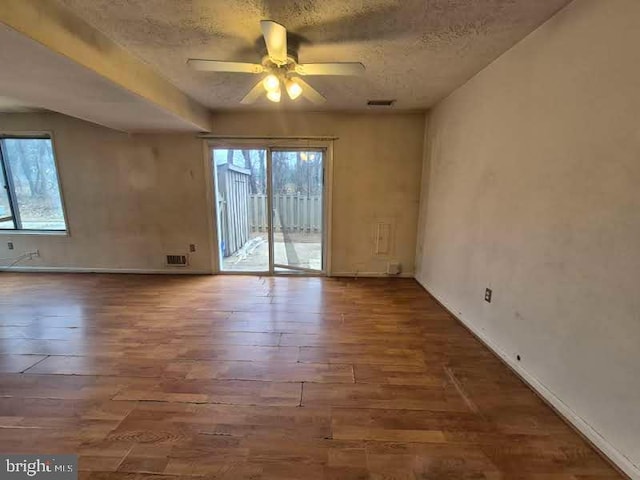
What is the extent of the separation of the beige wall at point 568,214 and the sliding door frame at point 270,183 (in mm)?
1878

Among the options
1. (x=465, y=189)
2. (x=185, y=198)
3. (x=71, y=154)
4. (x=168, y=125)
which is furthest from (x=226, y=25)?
(x=71, y=154)

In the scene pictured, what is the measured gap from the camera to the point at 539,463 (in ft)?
4.31

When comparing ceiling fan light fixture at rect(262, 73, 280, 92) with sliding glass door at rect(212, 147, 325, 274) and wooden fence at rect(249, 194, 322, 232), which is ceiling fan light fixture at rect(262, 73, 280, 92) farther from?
wooden fence at rect(249, 194, 322, 232)

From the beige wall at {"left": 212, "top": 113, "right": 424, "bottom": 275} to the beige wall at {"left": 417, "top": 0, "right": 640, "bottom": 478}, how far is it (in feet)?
4.28

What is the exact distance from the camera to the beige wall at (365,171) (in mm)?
3734

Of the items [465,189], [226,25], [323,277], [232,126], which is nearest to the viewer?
[226,25]

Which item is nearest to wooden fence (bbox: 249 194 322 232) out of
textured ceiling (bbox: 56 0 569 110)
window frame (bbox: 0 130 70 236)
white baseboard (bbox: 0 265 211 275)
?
white baseboard (bbox: 0 265 211 275)

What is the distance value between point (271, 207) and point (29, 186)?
357 centimetres

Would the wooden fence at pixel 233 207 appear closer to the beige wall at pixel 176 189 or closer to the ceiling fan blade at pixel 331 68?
the beige wall at pixel 176 189

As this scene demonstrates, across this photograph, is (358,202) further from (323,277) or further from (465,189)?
(465,189)

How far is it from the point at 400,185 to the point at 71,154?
4645mm

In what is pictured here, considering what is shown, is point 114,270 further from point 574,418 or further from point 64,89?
point 574,418

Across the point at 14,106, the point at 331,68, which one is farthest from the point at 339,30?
the point at 14,106

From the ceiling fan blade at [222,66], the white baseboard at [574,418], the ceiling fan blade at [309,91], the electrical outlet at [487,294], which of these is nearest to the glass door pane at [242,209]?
the ceiling fan blade at [309,91]
